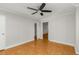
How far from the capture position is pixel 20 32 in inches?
203

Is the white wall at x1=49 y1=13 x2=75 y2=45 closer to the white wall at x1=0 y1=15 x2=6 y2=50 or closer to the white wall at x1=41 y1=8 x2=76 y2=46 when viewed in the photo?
the white wall at x1=41 y1=8 x2=76 y2=46

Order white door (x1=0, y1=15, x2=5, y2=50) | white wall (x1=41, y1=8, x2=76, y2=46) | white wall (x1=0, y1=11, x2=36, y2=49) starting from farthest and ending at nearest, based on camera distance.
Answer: white wall (x1=41, y1=8, x2=76, y2=46) → white wall (x1=0, y1=11, x2=36, y2=49) → white door (x1=0, y1=15, x2=5, y2=50)

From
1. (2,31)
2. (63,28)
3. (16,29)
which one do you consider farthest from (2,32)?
(63,28)

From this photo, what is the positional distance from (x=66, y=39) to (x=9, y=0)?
4.58 metres

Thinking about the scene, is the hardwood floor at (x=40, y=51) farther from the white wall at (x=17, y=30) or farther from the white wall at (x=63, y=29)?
the white wall at (x=63, y=29)

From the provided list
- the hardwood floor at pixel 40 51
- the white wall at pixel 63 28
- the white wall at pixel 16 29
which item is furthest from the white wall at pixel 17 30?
the white wall at pixel 63 28

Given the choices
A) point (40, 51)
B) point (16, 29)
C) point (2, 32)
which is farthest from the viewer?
point (16, 29)

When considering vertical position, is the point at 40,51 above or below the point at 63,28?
below

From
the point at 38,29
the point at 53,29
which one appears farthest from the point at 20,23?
the point at 38,29

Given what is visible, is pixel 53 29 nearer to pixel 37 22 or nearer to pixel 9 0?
pixel 37 22

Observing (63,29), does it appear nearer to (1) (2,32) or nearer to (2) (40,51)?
(2) (40,51)

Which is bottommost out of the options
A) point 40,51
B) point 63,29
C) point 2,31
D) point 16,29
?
point 40,51

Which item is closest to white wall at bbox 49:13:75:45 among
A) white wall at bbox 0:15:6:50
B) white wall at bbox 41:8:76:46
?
white wall at bbox 41:8:76:46

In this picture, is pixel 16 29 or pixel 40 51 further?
pixel 16 29
